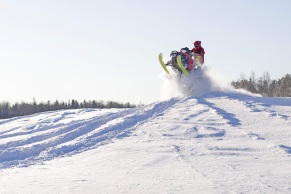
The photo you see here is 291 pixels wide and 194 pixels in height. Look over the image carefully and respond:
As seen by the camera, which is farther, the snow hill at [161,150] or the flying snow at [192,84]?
the flying snow at [192,84]

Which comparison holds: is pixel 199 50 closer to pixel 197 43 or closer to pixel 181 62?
pixel 197 43

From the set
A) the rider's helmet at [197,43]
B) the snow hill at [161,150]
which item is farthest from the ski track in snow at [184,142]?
the rider's helmet at [197,43]

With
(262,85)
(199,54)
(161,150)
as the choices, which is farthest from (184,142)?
(262,85)

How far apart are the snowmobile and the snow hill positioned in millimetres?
1498

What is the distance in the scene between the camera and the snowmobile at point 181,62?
1692 cm

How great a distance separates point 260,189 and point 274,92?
Result: 52.5 meters

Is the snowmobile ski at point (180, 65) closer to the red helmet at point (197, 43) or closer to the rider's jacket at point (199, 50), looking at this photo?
the rider's jacket at point (199, 50)

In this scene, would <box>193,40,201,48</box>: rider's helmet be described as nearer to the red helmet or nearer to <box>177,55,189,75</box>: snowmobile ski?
the red helmet

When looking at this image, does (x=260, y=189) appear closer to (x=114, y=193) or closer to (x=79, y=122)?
(x=114, y=193)

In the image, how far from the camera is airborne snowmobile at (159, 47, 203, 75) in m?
16.9

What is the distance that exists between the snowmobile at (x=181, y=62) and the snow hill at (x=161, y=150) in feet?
4.91

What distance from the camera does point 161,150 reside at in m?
9.26

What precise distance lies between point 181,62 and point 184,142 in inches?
288

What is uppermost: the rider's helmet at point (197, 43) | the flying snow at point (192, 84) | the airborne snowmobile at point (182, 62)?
the rider's helmet at point (197, 43)
